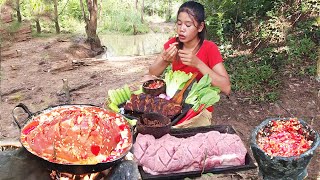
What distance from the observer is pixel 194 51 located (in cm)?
434

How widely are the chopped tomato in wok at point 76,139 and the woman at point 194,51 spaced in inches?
64.0

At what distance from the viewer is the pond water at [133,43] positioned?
16067 mm

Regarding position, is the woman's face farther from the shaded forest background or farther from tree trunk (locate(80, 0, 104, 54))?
tree trunk (locate(80, 0, 104, 54))

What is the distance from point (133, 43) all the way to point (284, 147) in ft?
50.7

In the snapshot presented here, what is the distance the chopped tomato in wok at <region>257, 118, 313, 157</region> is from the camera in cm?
325

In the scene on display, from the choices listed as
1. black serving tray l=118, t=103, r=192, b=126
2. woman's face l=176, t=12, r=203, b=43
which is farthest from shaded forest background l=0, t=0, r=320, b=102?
black serving tray l=118, t=103, r=192, b=126

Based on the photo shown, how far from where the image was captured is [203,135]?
3.22m

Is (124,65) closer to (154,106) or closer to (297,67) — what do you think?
(297,67)

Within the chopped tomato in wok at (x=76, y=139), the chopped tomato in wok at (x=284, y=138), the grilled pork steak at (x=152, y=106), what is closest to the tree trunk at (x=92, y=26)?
the grilled pork steak at (x=152, y=106)

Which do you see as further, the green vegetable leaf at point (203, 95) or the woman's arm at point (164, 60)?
the woman's arm at point (164, 60)

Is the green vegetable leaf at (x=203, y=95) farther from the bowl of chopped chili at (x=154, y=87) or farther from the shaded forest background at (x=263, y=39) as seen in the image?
the shaded forest background at (x=263, y=39)

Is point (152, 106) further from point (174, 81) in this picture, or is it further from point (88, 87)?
point (88, 87)

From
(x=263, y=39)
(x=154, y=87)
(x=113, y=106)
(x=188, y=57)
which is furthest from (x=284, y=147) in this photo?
(x=263, y=39)

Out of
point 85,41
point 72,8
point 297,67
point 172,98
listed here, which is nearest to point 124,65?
point 85,41
